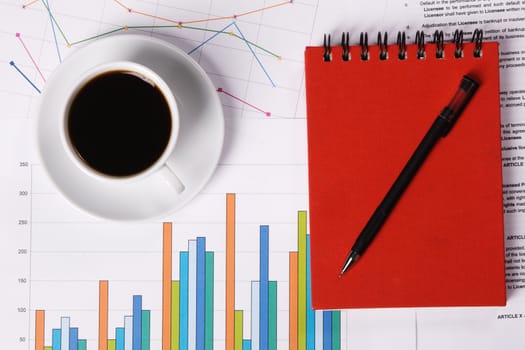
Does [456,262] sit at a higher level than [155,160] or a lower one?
lower

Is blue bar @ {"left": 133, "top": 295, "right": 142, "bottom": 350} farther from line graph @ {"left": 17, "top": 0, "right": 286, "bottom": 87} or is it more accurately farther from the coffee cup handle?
line graph @ {"left": 17, "top": 0, "right": 286, "bottom": 87}

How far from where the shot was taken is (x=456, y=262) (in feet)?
2.43

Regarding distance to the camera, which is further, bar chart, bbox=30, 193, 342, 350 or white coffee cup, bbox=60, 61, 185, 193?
bar chart, bbox=30, 193, 342, 350

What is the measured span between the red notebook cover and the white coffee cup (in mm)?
169

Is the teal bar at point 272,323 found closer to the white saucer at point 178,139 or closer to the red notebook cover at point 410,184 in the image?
the red notebook cover at point 410,184

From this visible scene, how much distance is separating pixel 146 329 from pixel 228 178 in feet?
0.70

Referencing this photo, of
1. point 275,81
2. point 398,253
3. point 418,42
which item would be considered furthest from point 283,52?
point 398,253

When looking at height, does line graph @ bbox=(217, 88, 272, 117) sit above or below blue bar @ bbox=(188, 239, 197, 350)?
above

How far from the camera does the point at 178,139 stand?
2.31 ft

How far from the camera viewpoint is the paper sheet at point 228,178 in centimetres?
76

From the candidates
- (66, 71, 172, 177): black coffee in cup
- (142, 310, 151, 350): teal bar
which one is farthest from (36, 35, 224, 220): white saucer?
(142, 310, 151, 350): teal bar

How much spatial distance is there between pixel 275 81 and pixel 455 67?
214mm

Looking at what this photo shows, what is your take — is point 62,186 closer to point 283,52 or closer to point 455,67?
point 283,52

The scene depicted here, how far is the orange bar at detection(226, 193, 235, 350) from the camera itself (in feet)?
2.51
